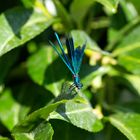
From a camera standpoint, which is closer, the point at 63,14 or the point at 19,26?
the point at 19,26

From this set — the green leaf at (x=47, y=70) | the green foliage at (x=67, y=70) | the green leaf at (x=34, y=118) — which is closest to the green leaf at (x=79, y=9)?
the green foliage at (x=67, y=70)

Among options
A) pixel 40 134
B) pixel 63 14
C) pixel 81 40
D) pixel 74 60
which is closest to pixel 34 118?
pixel 40 134

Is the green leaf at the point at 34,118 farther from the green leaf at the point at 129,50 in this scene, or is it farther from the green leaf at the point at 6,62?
the green leaf at the point at 129,50

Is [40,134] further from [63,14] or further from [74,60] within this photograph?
[63,14]

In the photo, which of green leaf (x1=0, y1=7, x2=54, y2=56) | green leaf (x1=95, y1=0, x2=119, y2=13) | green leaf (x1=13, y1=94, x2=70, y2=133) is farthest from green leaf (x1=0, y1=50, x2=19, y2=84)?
green leaf (x1=95, y1=0, x2=119, y2=13)

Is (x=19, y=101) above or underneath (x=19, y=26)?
underneath

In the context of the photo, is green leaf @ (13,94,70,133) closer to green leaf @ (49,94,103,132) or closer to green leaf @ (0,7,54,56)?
green leaf @ (49,94,103,132)
